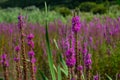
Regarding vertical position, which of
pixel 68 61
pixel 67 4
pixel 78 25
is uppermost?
pixel 78 25

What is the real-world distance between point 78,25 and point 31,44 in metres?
0.30

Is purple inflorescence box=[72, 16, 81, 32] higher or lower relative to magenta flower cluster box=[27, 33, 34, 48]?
higher

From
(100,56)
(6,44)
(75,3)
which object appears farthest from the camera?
(75,3)

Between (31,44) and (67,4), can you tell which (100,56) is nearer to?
(31,44)

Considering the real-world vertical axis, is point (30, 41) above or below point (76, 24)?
below

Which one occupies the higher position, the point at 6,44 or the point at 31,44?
the point at 31,44

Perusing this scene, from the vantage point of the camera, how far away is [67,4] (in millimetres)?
44469

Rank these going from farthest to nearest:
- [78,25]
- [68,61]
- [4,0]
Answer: [4,0] < [78,25] < [68,61]

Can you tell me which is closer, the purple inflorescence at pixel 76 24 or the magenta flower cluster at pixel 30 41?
the purple inflorescence at pixel 76 24

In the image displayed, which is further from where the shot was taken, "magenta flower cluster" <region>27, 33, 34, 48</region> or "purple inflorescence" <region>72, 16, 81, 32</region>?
"magenta flower cluster" <region>27, 33, 34, 48</region>

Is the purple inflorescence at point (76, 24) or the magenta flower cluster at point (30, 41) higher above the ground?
the purple inflorescence at point (76, 24)

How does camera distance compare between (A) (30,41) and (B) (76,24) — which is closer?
(B) (76,24)

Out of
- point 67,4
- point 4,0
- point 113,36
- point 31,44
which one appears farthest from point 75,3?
point 31,44

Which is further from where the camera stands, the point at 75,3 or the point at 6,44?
the point at 75,3
